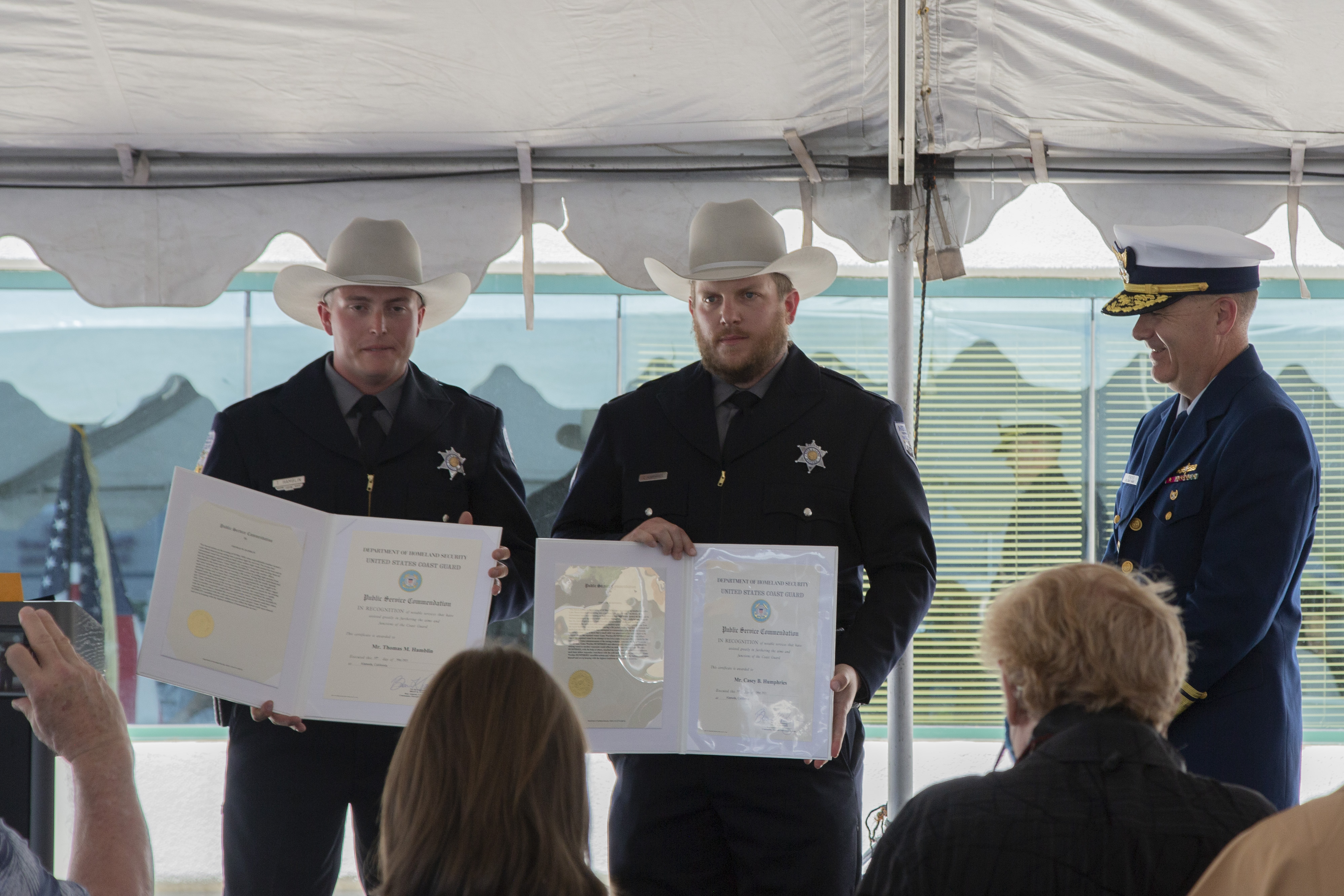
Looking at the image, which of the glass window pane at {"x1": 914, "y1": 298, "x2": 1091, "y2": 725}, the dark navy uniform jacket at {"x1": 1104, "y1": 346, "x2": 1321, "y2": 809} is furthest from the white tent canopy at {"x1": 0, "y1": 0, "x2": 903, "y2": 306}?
the glass window pane at {"x1": 914, "y1": 298, "x2": 1091, "y2": 725}

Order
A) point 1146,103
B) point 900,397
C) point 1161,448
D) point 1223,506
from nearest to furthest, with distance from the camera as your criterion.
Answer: point 1223,506 → point 1161,448 → point 1146,103 → point 900,397

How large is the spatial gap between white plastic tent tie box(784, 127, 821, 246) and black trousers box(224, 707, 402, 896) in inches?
83.4

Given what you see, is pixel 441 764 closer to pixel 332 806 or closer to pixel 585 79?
pixel 332 806

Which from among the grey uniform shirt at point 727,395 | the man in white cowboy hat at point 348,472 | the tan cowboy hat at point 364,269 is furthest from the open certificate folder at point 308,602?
the tan cowboy hat at point 364,269

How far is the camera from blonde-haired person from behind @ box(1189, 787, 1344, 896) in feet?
3.13

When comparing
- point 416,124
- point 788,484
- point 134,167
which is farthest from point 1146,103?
point 134,167

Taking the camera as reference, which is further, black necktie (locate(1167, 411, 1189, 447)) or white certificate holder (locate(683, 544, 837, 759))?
black necktie (locate(1167, 411, 1189, 447))

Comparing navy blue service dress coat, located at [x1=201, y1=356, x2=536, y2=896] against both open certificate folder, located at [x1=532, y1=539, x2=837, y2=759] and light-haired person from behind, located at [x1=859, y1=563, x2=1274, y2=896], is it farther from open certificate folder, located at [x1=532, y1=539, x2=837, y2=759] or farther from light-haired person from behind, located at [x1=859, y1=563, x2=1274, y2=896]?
light-haired person from behind, located at [x1=859, y1=563, x2=1274, y2=896]

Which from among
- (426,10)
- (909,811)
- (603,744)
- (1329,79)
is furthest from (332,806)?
(1329,79)

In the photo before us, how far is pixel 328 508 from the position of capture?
320cm

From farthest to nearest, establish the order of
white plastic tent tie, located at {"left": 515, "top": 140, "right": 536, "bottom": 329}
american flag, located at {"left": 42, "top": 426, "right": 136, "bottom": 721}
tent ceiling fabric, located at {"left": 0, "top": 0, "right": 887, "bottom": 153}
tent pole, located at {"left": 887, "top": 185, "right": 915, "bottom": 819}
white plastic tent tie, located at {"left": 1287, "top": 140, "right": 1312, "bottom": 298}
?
american flag, located at {"left": 42, "top": 426, "right": 136, "bottom": 721}
tent pole, located at {"left": 887, "top": 185, "right": 915, "bottom": 819}
white plastic tent tie, located at {"left": 515, "top": 140, "right": 536, "bottom": 329}
white plastic tent tie, located at {"left": 1287, "top": 140, "right": 1312, "bottom": 298}
tent ceiling fabric, located at {"left": 0, "top": 0, "right": 887, "bottom": 153}
